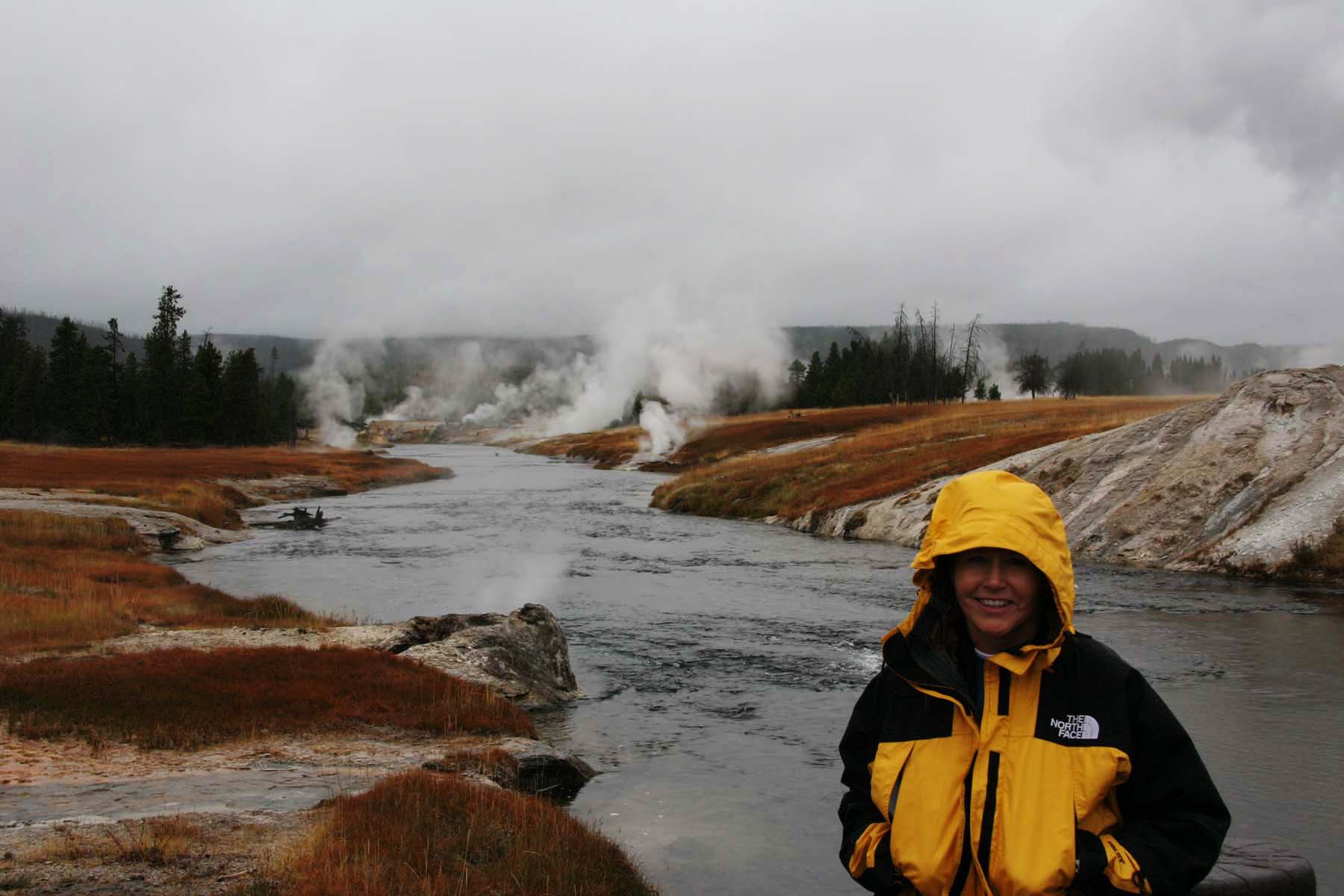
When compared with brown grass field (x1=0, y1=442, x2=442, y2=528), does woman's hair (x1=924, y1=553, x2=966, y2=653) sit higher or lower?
higher

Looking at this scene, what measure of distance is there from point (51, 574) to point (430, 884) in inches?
889

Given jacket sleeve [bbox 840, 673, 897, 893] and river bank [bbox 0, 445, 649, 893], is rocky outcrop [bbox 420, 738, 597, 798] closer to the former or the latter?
river bank [bbox 0, 445, 649, 893]

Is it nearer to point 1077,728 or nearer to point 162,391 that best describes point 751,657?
point 1077,728

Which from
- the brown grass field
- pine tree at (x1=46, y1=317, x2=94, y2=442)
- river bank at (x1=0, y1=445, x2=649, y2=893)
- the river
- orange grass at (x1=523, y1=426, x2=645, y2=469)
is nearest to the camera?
river bank at (x1=0, y1=445, x2=649, y2=893)

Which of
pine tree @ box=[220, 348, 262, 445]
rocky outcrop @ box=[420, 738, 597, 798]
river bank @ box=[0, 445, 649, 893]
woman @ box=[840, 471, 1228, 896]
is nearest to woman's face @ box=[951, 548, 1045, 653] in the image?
woman @ box=[840, 471, 1228, 896]

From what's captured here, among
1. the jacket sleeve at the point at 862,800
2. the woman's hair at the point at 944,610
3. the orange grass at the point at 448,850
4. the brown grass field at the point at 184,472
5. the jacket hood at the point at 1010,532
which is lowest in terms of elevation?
the brown grass field at the point at 184,472

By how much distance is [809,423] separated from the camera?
309ft

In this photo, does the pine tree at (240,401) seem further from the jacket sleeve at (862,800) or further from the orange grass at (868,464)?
the jacket sleeve at (862,800)

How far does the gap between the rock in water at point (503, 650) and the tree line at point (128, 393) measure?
343ft

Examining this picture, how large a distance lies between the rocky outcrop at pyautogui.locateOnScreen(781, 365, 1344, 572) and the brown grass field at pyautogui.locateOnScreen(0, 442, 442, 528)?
37.3 metres

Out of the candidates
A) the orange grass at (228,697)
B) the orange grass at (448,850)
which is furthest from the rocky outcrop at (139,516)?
the orange grass at (448,850)

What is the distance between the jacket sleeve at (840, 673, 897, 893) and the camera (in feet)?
14.2

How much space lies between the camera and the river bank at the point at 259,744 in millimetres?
7750

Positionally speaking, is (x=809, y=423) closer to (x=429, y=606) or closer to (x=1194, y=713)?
(x=429, y=606)
